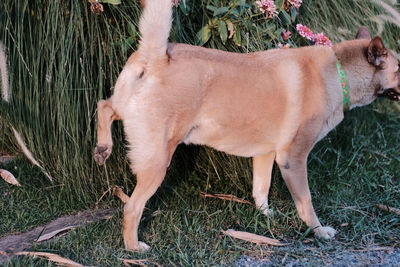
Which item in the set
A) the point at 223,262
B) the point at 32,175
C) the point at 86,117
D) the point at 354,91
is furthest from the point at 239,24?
the point at 32,175

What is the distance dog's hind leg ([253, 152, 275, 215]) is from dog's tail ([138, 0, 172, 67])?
1.26m

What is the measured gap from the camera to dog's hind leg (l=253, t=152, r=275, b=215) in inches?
147

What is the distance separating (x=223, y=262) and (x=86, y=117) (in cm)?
157

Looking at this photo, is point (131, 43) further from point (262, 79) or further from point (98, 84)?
point (262, 79)

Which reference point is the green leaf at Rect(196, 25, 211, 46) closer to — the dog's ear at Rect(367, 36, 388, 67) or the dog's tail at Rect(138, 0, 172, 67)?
the dog's tail at Rect(138, 0, 172, 67)

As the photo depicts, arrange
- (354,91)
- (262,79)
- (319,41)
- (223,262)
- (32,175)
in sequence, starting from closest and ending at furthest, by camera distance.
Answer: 1. (223,262)
2. (262,79)
3. (354,91)
4. (319,41)
5. (32,175)

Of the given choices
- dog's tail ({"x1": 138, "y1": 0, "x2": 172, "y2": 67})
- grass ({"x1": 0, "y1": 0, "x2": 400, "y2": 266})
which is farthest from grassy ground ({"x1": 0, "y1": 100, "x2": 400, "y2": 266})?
dog's tail ({"x1": 138, "y1": 0, "x2": 172, "y2": 67})

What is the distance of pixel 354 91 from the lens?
3539 millimetres

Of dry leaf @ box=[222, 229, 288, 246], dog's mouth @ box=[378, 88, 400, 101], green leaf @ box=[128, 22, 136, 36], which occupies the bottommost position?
dry leaf @ box=[222, 229, 288, 246]

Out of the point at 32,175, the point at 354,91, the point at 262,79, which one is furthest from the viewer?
the point at 32,175

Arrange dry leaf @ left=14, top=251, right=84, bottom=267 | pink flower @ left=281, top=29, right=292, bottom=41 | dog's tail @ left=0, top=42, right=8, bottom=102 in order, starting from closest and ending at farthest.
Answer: dry leaf @ left=14, top=251, right=84, bottom=267 < dog's tail @ left=0, top=42, right=8, bottom=102 < pink flower @ left=281, top=29, right=292, bottom=41

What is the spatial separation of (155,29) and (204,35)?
2.65ft

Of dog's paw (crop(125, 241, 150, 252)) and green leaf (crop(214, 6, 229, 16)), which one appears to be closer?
dog's paw (crop(125, 241, 150, 252))

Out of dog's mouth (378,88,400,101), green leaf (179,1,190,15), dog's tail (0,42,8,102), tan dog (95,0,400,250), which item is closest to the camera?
tan dog (95,0,400,250)
